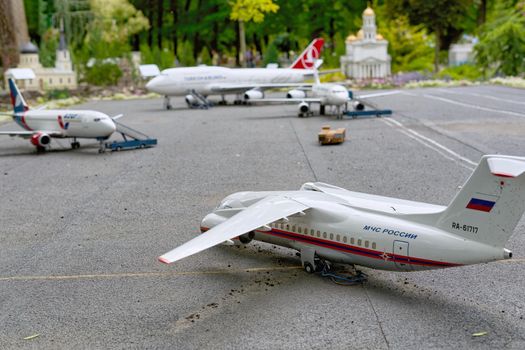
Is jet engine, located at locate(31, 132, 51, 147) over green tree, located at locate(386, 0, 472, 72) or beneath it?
beneath

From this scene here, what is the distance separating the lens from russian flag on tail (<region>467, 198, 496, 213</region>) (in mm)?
10797

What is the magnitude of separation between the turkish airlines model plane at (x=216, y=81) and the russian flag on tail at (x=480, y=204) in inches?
1701

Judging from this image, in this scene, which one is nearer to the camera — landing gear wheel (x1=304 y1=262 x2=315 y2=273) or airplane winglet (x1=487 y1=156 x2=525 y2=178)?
airplane winglet (x1=487 y1=156 x2=525 y2=178)

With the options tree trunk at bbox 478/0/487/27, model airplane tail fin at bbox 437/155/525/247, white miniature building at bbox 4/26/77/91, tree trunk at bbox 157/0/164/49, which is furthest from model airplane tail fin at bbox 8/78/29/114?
tree trunk at bbox 478/0/487/27

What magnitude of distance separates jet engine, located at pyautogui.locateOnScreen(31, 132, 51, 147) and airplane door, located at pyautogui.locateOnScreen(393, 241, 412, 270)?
23.8 m

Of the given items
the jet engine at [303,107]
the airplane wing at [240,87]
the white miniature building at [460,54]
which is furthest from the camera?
the white miniature building at [460,54]

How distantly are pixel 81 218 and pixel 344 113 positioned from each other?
25.8 metres

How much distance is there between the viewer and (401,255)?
1159cm

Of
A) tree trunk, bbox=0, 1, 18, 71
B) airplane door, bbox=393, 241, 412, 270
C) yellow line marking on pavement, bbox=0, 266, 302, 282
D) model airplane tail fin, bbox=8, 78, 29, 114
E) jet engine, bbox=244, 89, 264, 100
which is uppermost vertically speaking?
tree trunk, bbox=0, 1, 18, 71

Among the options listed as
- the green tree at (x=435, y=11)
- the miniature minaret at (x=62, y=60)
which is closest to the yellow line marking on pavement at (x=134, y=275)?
the miniature minaret at (x=62, y=60)

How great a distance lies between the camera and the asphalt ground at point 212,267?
1063 centimetres

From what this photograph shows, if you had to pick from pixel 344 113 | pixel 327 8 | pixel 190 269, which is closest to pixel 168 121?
pixel 344 113

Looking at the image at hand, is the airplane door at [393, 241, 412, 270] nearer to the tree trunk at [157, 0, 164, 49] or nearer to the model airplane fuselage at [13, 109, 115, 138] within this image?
the model airplane fuselage at [13, 109, 115, 138]

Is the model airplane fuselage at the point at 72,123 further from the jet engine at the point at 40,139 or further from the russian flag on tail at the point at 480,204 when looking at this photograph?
the russian flag on tail at the point at 480,204
